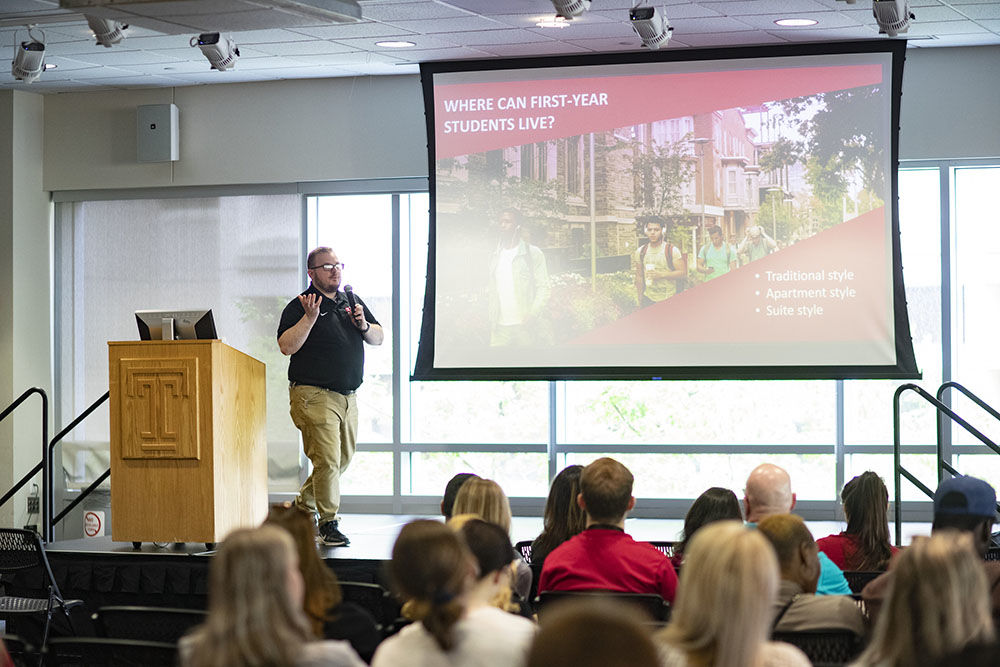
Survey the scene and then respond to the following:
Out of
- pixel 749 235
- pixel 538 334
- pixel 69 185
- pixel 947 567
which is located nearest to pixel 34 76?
pixel 69 185

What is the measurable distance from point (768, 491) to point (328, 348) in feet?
9.76

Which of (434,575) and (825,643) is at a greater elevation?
(434,575)

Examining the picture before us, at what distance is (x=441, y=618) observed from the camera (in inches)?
99.0

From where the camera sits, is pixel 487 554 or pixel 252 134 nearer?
pixel 487 554

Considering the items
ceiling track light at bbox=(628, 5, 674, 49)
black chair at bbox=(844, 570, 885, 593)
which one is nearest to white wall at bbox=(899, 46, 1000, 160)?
ceiling track light at bbox=(628, 5, 674, 49)

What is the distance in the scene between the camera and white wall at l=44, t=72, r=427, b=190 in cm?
856

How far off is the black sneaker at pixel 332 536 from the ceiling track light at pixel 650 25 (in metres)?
3.15

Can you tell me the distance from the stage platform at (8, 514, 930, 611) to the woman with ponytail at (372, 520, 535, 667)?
3.35 meters

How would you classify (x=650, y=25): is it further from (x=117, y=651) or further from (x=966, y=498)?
(x=117, y=651)

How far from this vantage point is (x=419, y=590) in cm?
255

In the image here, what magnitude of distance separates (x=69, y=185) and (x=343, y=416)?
3784 mm

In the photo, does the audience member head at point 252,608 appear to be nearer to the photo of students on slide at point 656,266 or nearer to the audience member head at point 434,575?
the audience member head at point 434,575

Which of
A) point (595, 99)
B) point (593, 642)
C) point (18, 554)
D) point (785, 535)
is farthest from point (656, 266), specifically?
point (593, 642)

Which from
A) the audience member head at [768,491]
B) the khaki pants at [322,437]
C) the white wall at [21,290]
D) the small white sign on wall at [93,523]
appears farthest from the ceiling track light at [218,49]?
the audience member head at [768,491]
